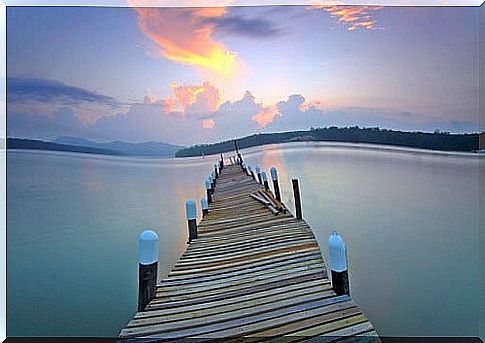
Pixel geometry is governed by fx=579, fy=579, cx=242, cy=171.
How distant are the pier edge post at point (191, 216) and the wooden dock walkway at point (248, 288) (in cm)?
6

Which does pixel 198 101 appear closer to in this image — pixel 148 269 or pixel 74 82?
pixel 74 82

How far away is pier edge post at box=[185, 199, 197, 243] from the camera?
12.6 ft

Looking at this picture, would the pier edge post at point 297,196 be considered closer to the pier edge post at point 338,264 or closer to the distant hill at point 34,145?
the pier edge post at point 338,264

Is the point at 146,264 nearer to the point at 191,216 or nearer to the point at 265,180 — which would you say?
the point at 191,216

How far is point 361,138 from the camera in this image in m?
3.77

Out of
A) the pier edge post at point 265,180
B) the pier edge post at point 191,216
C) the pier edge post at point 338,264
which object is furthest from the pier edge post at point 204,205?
the pier edge post at point 338,264

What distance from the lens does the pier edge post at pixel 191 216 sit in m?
3.83

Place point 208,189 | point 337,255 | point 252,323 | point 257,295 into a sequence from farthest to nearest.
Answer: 1. point 208,189
2. point 257,295
3. point 337,255
4. point 252,323

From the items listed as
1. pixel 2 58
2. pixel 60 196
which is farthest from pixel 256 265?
pixel 2 58

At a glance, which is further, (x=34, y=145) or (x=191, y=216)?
(x=191, y=216)

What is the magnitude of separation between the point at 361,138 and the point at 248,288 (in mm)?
1237

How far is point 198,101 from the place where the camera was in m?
3.75

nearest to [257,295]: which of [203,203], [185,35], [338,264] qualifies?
[338,264]

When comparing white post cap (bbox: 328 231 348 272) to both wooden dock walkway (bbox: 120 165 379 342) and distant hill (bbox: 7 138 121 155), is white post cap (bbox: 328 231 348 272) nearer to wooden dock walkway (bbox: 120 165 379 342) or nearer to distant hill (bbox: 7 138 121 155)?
wooden dock walkway (bbox: 120 165 379 342)
